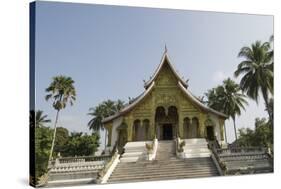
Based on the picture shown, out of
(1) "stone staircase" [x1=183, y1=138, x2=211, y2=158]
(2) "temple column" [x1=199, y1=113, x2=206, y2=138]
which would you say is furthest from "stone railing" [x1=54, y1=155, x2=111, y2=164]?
(2) "temple column" [x1=199, y1=113, x2=206, y2=138]

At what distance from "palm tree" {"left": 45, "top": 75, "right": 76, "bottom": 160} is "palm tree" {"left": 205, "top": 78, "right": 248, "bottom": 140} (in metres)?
2.56

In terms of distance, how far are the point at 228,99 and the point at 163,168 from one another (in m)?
1.78

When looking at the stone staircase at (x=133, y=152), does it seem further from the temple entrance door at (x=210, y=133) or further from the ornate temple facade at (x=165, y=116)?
the temple entrance door at (x=210, y=133)

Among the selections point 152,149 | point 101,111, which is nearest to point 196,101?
point 152,149

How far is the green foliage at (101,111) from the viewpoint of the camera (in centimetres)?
941

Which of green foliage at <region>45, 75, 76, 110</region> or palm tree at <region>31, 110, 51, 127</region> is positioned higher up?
green foliage at <region>45, 75, 76, 110</region>

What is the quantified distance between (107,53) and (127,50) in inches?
Answer: 14.9

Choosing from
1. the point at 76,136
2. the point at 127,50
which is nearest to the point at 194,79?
the point at 127,50

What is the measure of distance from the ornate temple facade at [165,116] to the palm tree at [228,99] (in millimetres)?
131

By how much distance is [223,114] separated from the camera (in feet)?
34.3

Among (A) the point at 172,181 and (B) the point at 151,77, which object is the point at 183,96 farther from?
(A) the point at 172,181

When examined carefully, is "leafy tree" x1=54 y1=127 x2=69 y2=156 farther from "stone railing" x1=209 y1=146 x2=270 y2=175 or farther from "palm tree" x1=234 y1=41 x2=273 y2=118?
"palm tree" x1=234 y1=41 x2=273 y2=118

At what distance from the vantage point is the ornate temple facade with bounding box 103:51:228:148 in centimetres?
998

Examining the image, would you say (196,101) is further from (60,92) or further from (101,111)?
(60,92)
